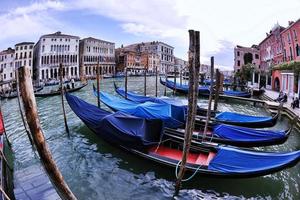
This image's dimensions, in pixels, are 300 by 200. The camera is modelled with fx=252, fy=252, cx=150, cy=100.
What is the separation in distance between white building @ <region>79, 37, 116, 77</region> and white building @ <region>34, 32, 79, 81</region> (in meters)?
2.28

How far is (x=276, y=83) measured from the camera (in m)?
20.4

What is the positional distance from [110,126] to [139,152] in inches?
47.5

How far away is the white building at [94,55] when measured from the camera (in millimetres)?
47750

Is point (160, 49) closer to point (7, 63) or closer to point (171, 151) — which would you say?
point (7, 63)

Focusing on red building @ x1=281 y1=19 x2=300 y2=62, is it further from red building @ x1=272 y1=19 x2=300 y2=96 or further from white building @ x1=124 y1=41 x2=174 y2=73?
white building @ x1=124 y1=41 x2=174 y2=73

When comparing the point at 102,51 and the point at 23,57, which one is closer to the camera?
the point at 23,57

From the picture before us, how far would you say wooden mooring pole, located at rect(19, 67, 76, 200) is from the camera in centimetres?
194

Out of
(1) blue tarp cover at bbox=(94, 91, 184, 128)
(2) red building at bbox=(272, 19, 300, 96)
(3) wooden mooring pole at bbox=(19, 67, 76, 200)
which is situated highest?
(2) red building at bbox=(272, 19, 300, 96)

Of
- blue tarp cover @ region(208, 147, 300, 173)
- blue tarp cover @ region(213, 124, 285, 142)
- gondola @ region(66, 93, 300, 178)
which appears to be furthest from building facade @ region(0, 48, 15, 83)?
blue tarp cover @ region(208, 147, 300, 173)

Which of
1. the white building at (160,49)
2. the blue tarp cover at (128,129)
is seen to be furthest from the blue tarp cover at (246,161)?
the white building at (160,49)

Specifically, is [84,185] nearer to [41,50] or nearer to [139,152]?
[139,152]

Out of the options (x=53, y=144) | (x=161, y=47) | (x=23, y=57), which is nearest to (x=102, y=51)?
(x=23, y=57)

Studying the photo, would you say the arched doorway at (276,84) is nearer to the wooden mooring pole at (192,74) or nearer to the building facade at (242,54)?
the building facade at (242,54)

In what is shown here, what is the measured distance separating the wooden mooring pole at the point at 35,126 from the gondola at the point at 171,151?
3.55 meters
